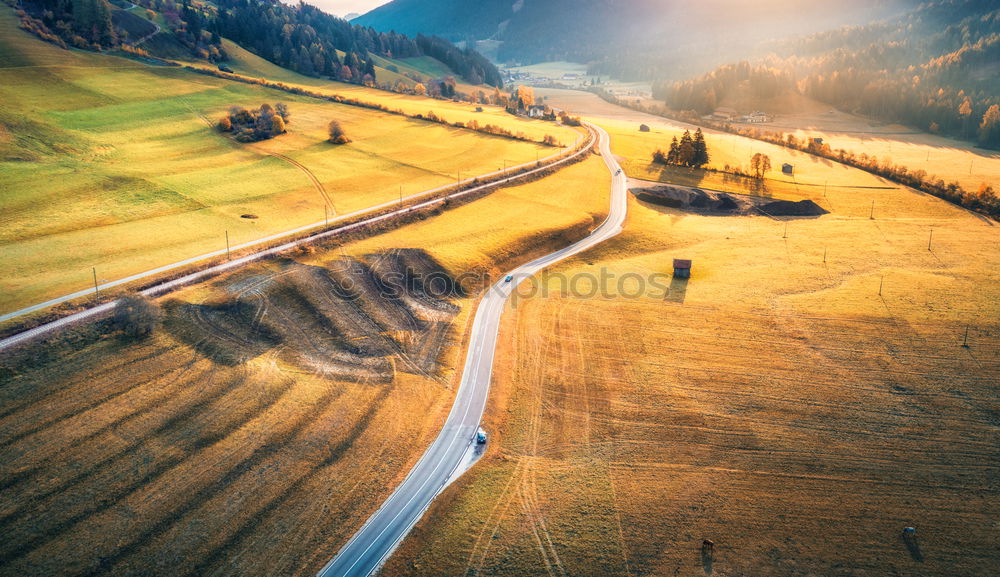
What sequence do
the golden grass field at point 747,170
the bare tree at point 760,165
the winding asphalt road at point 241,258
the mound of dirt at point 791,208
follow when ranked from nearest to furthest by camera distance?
the winding asphalt road at point 241,258
the mound of dirt at point 791,208
the golden grass field at point 747,170
the bare tree at point 760,165

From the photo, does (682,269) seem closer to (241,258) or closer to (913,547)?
(913,547)

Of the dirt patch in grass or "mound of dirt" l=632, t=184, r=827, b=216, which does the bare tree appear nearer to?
"mound of dirt" l=632, t=184, r=827, b=216

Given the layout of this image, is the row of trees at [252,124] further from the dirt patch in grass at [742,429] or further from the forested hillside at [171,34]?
the dirt patch in grass at [742,429]

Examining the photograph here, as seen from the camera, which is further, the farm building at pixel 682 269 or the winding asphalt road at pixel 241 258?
the farm building at pixel 682 269

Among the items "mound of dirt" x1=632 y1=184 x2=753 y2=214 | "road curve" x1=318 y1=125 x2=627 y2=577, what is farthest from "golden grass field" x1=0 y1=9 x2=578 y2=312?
"road curve" x1=318 y1=125 x2=627 y2=577

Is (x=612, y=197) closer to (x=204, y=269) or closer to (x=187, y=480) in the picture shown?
(x=204, y=269)

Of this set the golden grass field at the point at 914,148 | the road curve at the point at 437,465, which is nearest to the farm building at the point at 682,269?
the road curve at the point at 437,465
